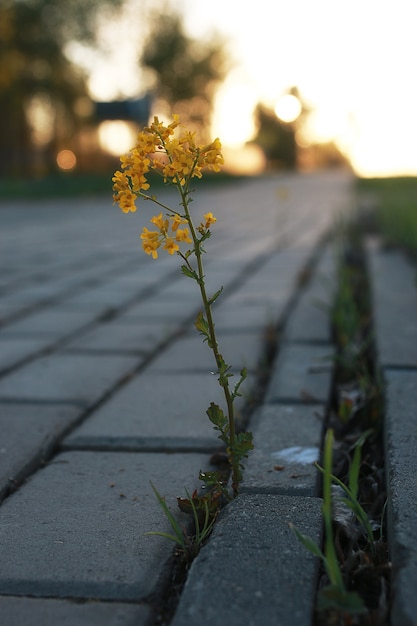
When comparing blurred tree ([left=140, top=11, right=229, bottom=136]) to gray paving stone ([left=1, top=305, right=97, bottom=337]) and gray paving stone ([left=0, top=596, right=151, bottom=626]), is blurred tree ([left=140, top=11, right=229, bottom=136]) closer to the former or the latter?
gray paving stone ([left=1, top=305, right=97, bottom=337])

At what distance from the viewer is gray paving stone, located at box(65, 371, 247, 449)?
1.82 meters

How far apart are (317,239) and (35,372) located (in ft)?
15.3

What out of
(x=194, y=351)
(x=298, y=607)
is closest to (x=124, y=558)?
(x=298, y=607)

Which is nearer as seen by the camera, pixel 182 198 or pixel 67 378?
pixel 182 198

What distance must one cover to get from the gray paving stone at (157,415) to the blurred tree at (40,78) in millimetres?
20577

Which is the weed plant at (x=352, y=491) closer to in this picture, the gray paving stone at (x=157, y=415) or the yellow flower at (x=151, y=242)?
the gray paving stone at (x=157, y=415)

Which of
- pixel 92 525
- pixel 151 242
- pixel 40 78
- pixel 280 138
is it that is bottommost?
pixel 92 525

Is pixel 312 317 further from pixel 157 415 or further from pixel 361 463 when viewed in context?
pixel 361 463

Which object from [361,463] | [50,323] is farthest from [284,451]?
[50,323]

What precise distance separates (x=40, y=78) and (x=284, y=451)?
948 inches

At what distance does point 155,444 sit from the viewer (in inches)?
70.6

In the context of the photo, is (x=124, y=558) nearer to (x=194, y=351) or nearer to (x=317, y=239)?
(x=194, y=351)

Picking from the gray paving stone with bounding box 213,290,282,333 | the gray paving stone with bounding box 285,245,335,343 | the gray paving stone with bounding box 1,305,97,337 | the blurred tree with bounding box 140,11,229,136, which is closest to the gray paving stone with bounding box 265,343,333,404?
the gray paving stone with bounding box 285,245,335,343

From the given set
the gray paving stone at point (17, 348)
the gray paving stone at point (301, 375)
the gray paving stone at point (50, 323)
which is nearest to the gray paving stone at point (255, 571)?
the gray paving stone at point (301, 375)
